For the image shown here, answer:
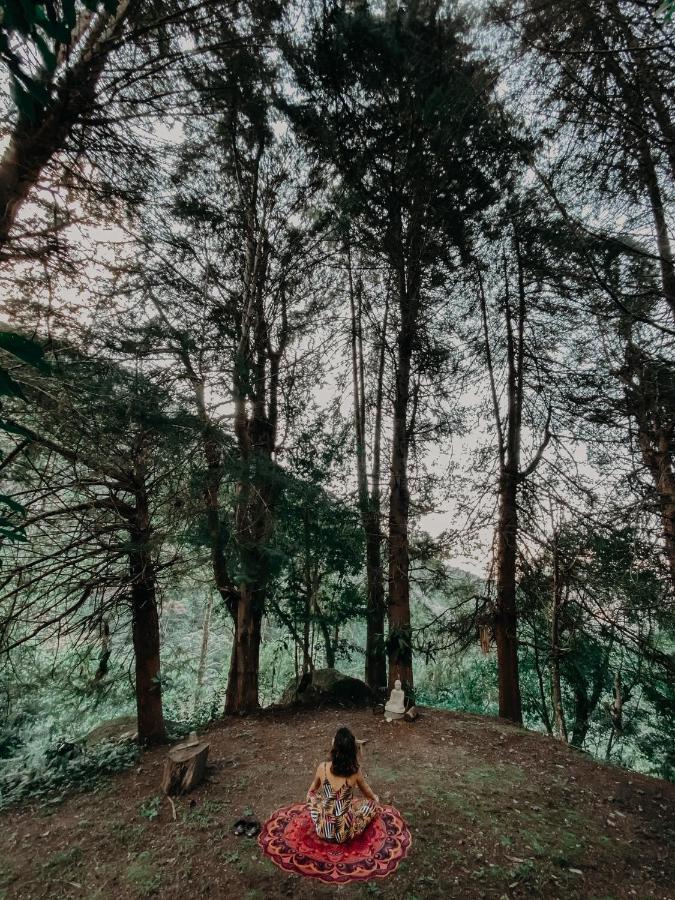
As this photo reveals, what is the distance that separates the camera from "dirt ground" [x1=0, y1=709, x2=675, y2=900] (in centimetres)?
304

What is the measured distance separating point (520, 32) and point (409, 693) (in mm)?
8590

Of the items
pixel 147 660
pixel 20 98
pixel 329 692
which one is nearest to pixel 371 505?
pixel 329 692

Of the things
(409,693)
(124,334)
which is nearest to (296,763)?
(409,693)

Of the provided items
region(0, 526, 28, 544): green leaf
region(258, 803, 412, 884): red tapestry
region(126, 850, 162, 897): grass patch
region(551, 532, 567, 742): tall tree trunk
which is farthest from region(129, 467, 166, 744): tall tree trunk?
region(551, 532, 567, 742): tall tree trunk

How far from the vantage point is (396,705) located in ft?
21.7

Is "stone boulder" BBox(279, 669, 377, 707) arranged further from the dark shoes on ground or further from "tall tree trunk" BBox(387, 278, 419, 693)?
the dark shoes on ground

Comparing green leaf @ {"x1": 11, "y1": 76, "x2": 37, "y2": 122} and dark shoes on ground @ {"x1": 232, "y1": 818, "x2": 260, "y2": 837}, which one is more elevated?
green leaf @ {"x1": 11, "y1": 76, "x2": 37, "y2": 122}

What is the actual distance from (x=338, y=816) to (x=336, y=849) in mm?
238

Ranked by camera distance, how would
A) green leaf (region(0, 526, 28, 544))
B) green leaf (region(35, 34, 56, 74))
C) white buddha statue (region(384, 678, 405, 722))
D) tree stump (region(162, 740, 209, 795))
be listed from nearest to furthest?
1. green leaf (region(35, 34, 56, 74))
2. green leaf (region(0, 526, 28, 544))
3. tree stump (region(162, 740, 209, 795))
4. white buddha statue (region(384, 678, 405, 722))

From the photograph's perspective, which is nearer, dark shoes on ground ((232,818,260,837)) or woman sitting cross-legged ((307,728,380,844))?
woman sitting cross-legged ((307,728,380,844))

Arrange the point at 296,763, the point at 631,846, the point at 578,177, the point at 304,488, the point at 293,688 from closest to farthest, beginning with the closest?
the point at 631,846 < the point at 578,177 < the point at 296,763 < the point at 304,488 < the point at 293,688

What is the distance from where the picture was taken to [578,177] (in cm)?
430

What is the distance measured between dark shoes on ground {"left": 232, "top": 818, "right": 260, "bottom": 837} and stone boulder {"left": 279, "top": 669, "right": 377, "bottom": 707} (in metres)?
4.11

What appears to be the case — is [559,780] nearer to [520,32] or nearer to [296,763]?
[296,763]
